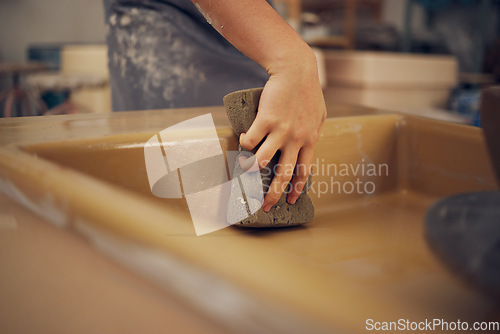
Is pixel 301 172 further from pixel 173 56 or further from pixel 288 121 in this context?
pixel 173 56

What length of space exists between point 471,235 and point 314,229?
9.7 inches

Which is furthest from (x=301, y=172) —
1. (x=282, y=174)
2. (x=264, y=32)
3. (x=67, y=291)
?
(x=67, y=291)

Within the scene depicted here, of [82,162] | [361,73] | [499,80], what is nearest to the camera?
[82,162]

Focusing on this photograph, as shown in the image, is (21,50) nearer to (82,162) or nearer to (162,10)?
(162,10)

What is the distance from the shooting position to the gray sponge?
15.7 inches

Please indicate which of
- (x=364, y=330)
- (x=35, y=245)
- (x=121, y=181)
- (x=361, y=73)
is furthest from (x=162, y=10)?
(x=361, y=73)

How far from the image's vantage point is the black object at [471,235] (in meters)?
0.20

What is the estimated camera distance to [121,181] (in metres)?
0.41

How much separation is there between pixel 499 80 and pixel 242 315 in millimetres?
3132

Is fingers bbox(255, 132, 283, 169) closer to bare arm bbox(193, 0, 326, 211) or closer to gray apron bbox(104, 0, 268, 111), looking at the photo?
bare arm bbox(193, 0, 326, 211)

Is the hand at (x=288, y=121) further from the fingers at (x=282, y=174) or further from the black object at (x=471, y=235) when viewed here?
the black object at (x=471, y=235)

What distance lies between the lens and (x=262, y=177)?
15.8 inches

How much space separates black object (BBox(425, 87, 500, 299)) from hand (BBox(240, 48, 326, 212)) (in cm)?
16

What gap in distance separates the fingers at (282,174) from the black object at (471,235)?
0.16 meters
